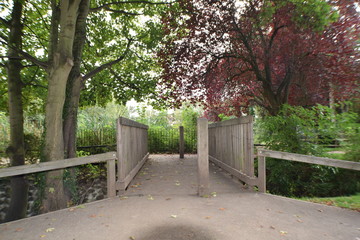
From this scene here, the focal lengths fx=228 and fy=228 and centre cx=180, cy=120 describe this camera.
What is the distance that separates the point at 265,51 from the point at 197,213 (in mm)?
5624

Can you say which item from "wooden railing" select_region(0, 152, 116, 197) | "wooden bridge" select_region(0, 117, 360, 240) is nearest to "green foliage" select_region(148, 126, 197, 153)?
"wooden bridge" select_region(0, 117, 360, 240)

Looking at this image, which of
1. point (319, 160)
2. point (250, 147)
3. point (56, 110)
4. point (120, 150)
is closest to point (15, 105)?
point (56, 110)

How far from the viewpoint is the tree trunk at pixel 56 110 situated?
512cm

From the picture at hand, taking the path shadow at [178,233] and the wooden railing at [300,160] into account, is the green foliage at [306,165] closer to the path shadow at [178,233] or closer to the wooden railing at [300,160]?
the wooden railing at [300,160]

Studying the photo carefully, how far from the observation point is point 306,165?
6.51 m

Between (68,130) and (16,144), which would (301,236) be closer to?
(68,130)

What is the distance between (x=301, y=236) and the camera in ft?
9.96

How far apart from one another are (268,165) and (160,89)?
5.09 meters

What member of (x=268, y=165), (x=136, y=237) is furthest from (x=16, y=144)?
(x=268, y=165)

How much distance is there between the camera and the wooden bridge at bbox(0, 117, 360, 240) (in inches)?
125

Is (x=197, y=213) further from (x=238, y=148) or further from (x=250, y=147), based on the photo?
(x=238, y=148)

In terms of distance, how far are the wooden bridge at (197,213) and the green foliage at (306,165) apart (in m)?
1.30

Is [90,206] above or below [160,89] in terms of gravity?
below

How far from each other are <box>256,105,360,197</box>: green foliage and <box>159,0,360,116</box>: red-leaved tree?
1387 millimetres
